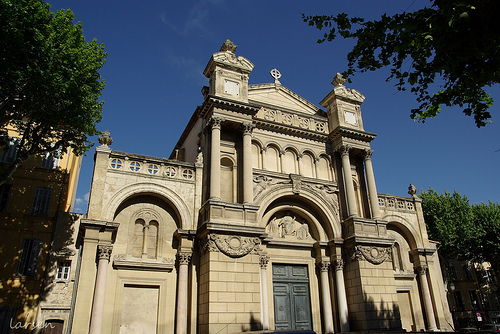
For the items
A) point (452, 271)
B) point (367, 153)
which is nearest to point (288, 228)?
point (367, 153)

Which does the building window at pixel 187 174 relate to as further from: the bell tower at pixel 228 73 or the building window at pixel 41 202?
the building window at pixel 41 202

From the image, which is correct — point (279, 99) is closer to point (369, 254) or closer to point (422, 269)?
point (369, 254)

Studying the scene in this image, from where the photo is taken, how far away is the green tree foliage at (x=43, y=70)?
1485 centimetres

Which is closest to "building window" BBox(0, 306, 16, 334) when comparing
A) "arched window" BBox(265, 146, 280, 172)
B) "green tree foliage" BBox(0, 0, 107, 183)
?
"green tree foliage" BBox(0, 0, 107, 183)

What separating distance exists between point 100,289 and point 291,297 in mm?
9314

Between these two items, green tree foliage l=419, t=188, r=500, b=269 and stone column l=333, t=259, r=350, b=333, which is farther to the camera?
green tree foliage l=419, t=188, r=500, b=269

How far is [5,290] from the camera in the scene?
675 inches

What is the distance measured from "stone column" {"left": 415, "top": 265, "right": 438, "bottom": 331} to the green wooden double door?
8.32 m

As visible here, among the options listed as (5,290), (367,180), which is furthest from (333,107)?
(5,290)

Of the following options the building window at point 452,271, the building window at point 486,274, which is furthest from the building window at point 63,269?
the building window at point 486,274

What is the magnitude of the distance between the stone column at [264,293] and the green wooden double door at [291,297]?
79 cm

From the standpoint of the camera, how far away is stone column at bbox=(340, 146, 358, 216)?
22.1 metres

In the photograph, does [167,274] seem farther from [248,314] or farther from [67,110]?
[67,110]

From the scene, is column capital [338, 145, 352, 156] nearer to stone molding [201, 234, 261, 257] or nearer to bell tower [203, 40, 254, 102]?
bell tower [203, 40, 254, 102]
